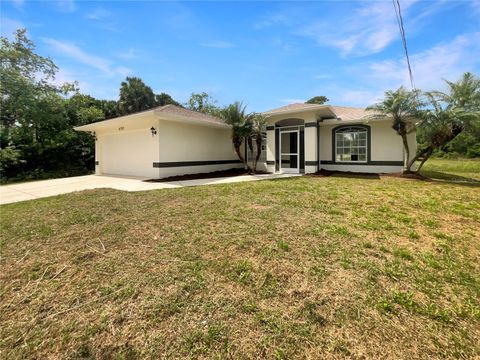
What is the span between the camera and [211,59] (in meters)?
13.1

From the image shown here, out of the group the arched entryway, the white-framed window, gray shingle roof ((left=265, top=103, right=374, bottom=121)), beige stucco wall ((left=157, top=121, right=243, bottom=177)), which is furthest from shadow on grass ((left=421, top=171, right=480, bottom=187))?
beige stucco wall ((left=157, top=121, right=243, bottom=177))

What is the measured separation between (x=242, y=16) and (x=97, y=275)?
8.26 m

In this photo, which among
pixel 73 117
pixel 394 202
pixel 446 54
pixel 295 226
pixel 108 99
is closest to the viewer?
pixel 295 226

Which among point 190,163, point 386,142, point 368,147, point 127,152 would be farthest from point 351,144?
point 127,152

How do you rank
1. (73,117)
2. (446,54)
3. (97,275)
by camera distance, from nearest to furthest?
(97,275) < (446,54) < (73,117)

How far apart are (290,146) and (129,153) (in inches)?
360

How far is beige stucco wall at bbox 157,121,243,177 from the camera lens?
11358 mm

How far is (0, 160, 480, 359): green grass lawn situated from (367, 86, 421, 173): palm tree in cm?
644

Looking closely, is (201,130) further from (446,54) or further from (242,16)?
(446,54)

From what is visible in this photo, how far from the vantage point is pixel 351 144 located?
41.9 feet

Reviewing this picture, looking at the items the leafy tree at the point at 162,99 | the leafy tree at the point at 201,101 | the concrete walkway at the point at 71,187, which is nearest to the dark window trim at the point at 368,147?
the concrete walkway at the point at 71,187

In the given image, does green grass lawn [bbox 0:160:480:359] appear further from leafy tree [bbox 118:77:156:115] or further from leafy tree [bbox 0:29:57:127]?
leafy tree [bbox 118:77:156:115]

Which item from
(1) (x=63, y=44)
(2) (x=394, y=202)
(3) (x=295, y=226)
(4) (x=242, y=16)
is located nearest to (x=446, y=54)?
(2) (x=394, y=202)

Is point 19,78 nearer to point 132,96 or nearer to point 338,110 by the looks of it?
point 132,96
